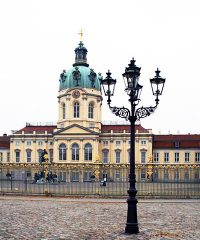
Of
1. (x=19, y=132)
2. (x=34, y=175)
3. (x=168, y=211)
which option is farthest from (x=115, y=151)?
(x=168, y=211)

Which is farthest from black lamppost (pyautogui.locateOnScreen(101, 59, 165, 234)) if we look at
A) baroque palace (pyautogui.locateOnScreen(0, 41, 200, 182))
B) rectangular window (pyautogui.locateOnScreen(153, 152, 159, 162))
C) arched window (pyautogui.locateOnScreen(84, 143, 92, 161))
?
rectangular window (pyautogui.locateOnScreen(153, 152, 159, 162))

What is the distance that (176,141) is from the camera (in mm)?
79688

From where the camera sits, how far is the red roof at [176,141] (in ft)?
259

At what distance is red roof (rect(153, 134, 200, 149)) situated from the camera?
79000 millimetres

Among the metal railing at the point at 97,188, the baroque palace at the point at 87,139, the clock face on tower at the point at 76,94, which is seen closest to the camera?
the metal railing at the point at 97,188

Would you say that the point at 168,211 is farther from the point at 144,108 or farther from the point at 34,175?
the point at 34,175

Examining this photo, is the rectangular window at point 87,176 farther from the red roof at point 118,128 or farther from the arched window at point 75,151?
the red roof at point 118,128

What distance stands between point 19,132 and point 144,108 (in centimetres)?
7177

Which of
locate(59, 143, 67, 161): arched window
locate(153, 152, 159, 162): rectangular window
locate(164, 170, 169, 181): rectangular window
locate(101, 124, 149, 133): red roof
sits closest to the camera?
locate(164, 170, 169, 181): rectangular window

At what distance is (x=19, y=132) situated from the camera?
8325cm

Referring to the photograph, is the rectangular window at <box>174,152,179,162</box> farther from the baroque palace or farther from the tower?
the tower

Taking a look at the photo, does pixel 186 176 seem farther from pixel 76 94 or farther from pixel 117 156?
pixel 76 94

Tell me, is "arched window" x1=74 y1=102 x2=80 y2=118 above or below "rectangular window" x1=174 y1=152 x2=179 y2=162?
above

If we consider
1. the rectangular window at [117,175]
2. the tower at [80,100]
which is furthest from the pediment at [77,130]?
the rectangular window at [117,175]
